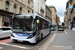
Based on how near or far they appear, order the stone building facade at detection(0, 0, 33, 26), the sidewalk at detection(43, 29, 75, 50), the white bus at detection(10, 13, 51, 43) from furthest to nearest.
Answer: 1. the stone building facade at detection(0, 0, 33, 26)
2. the white bus at detection(10, 13, 51, 43)
3. the sidewalk at detection(43, 29, 75, 50)

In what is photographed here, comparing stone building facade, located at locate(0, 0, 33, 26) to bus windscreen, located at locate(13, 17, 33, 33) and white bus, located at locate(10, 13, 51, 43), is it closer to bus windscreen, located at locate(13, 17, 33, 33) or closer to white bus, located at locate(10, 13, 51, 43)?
bus windscreen, located at locate(13, 17, 33, 33)

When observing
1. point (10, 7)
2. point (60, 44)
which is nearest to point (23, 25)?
point (60, 44)

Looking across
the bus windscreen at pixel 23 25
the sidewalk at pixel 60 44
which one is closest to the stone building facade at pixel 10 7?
the bus windscreen at pixel 23 25

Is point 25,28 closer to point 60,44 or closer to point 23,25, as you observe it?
point 23,25

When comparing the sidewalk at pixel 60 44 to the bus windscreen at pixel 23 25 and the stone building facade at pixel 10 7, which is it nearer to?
the bus windscreen at pixel 23 25

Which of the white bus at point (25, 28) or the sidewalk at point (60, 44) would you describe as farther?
the white bus at point (25, 28)

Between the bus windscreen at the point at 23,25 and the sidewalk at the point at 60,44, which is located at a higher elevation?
the bus windscreen at the point at 23,25

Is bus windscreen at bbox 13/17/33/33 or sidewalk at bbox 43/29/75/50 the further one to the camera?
bus windscreen at bbox 13/17/33/33

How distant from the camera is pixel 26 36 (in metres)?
7.22

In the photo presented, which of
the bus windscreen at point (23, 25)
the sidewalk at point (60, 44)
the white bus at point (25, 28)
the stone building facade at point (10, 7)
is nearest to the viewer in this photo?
the sidewalk at point (60, 44)

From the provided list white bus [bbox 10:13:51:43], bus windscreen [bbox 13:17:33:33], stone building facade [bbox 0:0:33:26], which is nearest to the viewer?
white bus [bbox 10:13:51:43]

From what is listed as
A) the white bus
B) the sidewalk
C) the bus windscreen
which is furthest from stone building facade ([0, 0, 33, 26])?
the sidewalk

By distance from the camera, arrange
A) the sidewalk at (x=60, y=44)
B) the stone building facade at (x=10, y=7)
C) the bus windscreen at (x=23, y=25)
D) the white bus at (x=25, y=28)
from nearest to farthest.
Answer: the sidewalk at (x=60, y=44) < the white bus at (x=25, y=28) < the bus windscreen at (x=23, y=25) < the stone building facade at (x=10, y=7)

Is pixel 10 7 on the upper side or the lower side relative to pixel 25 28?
upper
